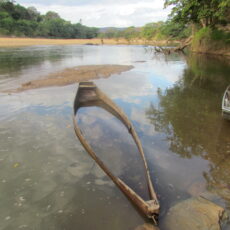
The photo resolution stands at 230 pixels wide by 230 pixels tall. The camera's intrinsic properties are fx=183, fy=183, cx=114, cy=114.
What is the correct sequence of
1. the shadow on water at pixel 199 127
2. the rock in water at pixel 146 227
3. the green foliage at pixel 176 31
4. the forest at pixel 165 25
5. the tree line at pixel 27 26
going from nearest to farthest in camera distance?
the rock in water at pixel 146 227
the shadow on water at pixel 199 127
the forest at pixel 165 25
the green foliage at pixel 176 31
the tree line at pixel 27 26

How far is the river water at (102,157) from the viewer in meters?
3.71

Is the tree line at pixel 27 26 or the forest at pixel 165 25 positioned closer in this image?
the forest at pixel 165 25

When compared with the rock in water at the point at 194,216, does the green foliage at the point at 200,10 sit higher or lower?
higher

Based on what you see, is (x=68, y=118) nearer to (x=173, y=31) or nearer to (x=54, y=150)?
(x=54, y=150)

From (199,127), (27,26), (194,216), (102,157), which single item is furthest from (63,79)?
(27,26)

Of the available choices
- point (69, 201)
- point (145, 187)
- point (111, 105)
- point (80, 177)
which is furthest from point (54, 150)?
point (111, 105)

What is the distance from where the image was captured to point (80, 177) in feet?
15.2

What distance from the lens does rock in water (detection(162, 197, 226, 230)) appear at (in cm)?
327

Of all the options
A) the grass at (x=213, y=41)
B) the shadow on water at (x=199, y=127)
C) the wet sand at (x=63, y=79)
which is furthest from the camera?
the grass at (x=213, y=41)

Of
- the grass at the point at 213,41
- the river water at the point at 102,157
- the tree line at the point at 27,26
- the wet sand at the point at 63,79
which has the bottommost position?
the river water at the point at 102,157

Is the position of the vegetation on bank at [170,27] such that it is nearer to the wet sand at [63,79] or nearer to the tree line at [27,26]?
the tree line at [27,26]

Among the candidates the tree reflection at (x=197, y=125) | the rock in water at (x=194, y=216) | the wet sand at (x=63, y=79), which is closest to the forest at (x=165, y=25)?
the tree reflection at (x=197, y=125)

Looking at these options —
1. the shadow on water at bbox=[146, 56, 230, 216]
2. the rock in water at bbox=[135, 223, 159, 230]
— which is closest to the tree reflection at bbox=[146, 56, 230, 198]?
the shadow on water at bbox=[146, 56, 230, 216]

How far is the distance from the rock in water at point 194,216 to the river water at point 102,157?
17 cm
